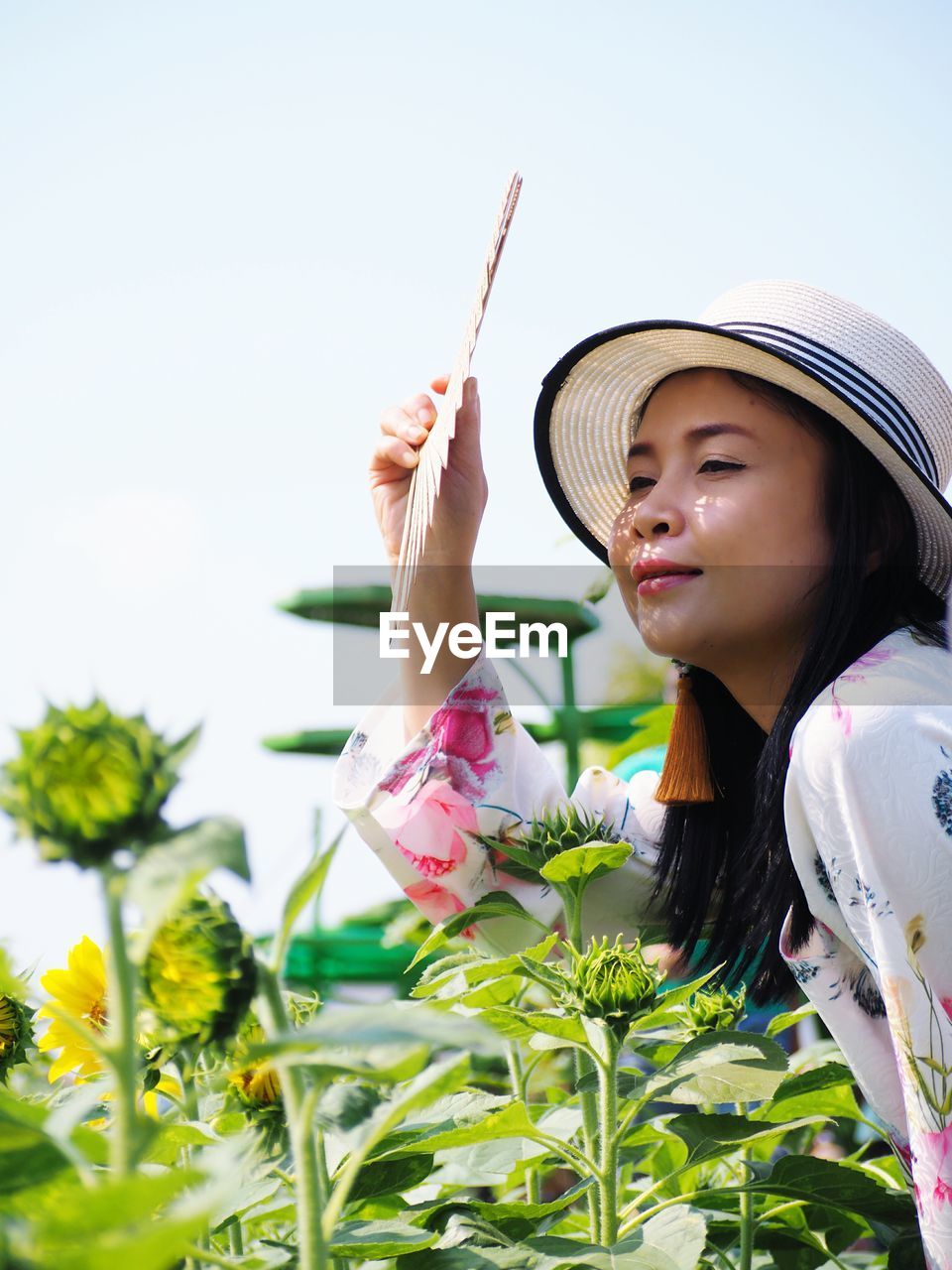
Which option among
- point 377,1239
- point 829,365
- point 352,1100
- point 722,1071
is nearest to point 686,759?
point 829,365

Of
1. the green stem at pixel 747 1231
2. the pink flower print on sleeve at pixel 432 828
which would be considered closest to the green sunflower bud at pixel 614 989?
the green stem at pixel 747 1231

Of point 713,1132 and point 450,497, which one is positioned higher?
point 450,497

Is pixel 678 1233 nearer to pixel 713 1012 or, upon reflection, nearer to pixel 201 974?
pixel 713 1012

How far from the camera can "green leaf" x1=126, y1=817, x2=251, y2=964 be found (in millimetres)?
347

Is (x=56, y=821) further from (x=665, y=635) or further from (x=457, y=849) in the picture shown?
(x=665, y=635)

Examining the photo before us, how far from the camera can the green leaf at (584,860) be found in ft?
3.17

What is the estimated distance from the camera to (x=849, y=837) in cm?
106

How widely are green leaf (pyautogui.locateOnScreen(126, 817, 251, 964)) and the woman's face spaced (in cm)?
109

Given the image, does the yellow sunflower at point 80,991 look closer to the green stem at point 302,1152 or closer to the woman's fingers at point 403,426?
the green stem at point 302,1152

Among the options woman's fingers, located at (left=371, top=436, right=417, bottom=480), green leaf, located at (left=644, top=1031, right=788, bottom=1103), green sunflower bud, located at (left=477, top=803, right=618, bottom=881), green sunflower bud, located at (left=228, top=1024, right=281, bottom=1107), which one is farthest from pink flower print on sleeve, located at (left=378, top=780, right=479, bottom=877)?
green sunflower bud, located at (left=228, top=1024, right=281, bottom=1107)

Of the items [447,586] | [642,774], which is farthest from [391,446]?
[642,774]

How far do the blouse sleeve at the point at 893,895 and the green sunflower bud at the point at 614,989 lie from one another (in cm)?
27

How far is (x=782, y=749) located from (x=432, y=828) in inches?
14.2

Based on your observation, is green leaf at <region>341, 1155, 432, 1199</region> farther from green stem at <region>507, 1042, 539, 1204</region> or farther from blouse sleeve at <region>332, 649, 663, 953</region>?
blouse sleeve at <region>332, 649, 663, 953</region>
